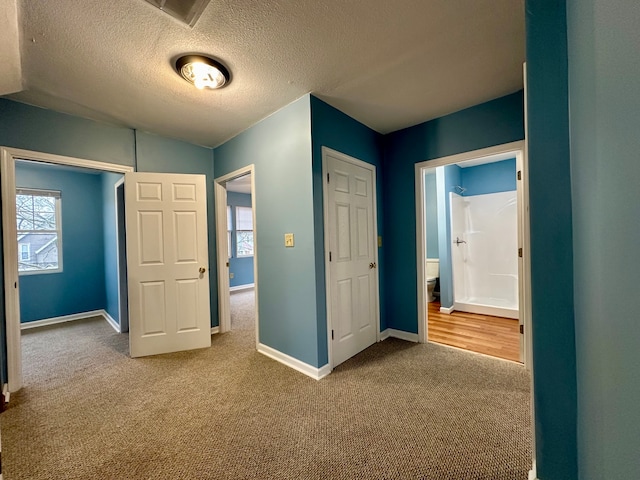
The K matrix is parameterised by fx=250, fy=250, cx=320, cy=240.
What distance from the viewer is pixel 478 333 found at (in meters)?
3.15

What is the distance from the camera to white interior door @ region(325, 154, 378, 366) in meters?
2.42

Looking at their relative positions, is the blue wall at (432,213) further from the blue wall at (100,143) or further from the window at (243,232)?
the window at (243,232)

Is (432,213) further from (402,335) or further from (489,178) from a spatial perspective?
(402,335)

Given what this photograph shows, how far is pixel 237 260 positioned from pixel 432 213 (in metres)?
4.61

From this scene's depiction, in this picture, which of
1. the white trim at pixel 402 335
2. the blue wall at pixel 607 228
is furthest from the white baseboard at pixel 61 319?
the blue wall at pixel 607 228

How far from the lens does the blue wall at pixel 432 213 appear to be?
455 cm

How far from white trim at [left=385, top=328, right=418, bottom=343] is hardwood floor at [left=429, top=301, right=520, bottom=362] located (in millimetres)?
235

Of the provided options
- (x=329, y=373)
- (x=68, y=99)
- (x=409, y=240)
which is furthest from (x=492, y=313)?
(x=68, y=99)

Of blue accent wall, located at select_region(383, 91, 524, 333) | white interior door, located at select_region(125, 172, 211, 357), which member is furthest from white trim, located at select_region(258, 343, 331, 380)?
blue accent wall, located at select_region(383, 91, 524, 333)

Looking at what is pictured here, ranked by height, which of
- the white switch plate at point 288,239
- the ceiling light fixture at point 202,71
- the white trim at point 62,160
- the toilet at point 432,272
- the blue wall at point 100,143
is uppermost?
the ceiling light fixture at point 202,71

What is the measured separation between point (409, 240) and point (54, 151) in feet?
12.2

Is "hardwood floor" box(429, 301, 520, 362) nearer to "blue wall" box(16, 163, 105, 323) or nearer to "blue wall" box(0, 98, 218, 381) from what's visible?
"blue wall" box(0, 98, 218, 381)

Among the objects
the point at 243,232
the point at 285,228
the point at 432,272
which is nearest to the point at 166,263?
the point at 285,228

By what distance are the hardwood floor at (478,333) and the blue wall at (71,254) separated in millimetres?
5493
